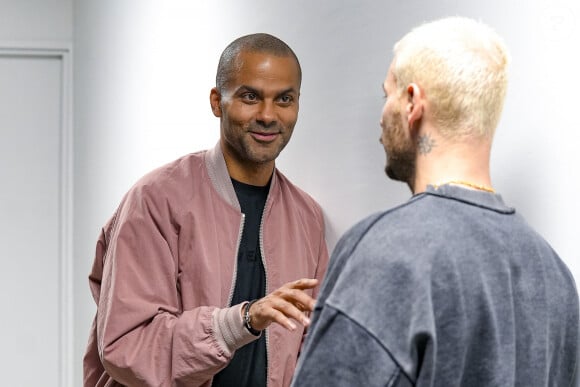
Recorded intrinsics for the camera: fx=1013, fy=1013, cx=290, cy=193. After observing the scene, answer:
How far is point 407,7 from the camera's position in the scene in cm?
176

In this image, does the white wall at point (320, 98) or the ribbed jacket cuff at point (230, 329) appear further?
the ribbed jacket cuff at point (230, 329)

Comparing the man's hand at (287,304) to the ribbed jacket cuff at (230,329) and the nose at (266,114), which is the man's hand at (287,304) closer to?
the ribbed jacket cuff at (230,329)

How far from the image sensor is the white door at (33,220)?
421cm

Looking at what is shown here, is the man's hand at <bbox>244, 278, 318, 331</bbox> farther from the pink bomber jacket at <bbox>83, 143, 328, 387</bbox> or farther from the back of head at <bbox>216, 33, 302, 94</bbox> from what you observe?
the back of head at <bbox>216, 33, 302, 94</bbox>

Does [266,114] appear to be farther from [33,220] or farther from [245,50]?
[33,220]

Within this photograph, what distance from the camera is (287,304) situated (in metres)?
1.52

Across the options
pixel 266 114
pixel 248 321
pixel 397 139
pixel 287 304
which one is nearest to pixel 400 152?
pixel 397 139

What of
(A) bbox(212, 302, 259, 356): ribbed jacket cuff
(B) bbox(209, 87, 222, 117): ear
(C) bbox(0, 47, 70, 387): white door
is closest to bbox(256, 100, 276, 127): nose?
(B) bbox(209, 87, 222, 117): ear

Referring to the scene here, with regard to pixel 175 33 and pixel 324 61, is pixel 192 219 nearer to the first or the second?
pixel 324 61

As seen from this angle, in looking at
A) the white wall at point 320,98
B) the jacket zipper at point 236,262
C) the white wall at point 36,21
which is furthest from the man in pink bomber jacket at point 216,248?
the white wall at point 36,21

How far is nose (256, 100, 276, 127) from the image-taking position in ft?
6.23

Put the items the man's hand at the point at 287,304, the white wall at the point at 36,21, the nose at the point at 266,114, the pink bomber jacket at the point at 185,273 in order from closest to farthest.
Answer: the man's hand at the point at 287,304, the pink bomber jacket at the point at 185,273, the nose at the point at 266,114, the white wall at the point at 36,21

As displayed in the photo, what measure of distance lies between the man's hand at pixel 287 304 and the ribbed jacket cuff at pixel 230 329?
0.10 m

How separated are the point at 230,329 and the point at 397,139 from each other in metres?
0.64
